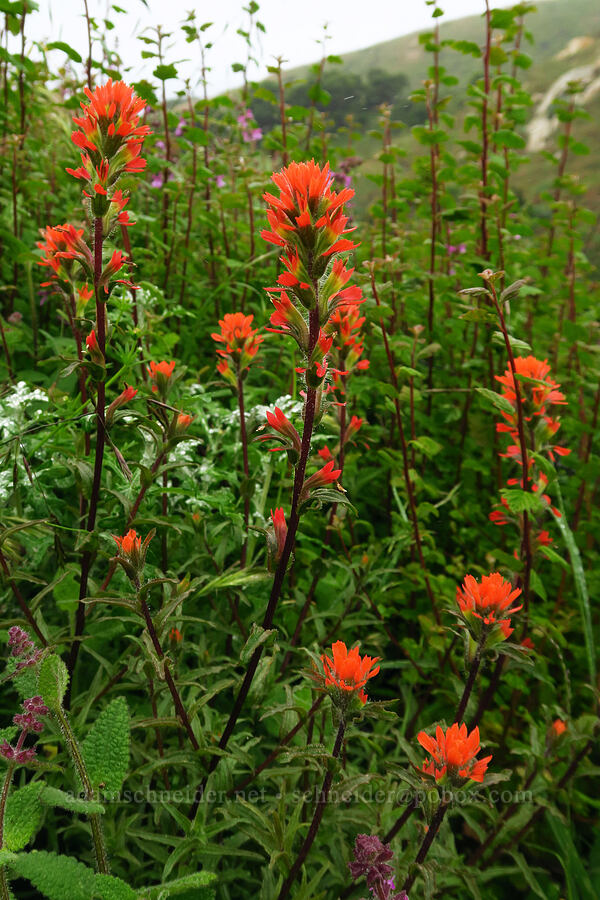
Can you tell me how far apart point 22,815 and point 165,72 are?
275cm

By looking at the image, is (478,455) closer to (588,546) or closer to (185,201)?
(588,546)

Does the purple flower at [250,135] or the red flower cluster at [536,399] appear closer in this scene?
the red flower cluster at [536,399]

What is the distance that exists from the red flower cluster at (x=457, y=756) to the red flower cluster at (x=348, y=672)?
16 cm

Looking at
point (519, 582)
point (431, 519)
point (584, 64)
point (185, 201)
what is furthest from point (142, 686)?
point (584, 64)

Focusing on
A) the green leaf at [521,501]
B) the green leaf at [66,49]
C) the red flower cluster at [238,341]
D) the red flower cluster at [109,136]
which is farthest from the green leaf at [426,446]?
the green leaf at [66,49]

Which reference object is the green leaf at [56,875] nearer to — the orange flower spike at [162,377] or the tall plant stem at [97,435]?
the tall plant stem at [97,435]

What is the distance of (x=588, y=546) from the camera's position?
97.4 inches

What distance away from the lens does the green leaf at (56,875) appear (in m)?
0.88

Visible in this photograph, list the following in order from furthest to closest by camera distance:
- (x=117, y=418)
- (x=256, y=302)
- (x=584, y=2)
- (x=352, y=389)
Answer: (x=584, y=2) → (x=256, y=302) → (x=352, y=389) → (x=117, y=418)

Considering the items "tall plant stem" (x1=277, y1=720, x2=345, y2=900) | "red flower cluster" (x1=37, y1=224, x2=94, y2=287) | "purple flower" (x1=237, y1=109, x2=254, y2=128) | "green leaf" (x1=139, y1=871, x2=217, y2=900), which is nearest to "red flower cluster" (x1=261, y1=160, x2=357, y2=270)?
"red flower cluster" (x1=37, y1=224, x2=94, y2=287)

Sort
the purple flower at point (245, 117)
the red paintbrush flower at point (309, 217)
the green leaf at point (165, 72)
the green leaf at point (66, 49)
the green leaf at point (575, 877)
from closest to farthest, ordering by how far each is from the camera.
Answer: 1. the red paintbrush flower at point (309, 217)
2. the green leaf at point (575, 877)
3. the green leaf at point (66, 49)
4. the green leaf at point (165, 72)
5. the purple flower at point (245, 117)

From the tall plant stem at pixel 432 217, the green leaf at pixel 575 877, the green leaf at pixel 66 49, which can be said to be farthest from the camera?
the tall plant stem at pixel 432 217

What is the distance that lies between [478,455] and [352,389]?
0.96 metres

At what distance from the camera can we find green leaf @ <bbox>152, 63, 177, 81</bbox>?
96.5 inches
